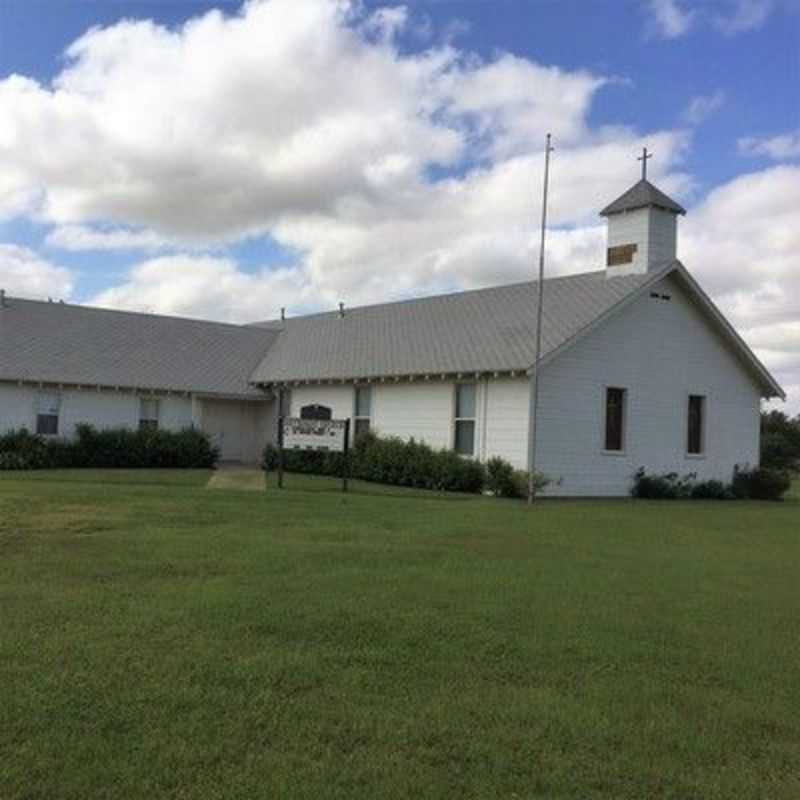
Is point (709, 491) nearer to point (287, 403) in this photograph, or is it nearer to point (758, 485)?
point (758, 485)

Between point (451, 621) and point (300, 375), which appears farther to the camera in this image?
point (300, 375)

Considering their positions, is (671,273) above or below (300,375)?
above

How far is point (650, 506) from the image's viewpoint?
2328 cm

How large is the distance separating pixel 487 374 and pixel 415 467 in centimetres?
286

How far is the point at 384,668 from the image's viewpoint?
6914 millimetres

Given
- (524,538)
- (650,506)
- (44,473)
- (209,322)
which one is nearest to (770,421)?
(209,322)

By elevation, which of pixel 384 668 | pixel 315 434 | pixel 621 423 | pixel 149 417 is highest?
pixel 621 423

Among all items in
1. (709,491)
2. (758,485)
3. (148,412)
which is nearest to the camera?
(709,491)

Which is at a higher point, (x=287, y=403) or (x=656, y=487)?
(x=287, y=403)

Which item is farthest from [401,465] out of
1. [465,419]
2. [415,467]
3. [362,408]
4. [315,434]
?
[362,408]

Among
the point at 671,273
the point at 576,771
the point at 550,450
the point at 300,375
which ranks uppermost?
the point at 671,273

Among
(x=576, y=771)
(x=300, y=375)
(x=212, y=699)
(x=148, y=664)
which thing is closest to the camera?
(x=576, y=771)

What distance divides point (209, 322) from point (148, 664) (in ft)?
105

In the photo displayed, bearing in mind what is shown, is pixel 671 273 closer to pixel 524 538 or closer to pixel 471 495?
pixel 471 495
